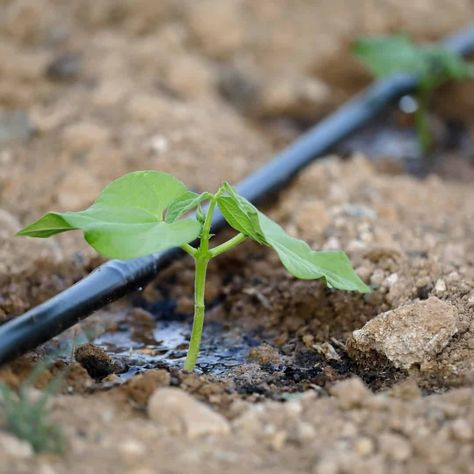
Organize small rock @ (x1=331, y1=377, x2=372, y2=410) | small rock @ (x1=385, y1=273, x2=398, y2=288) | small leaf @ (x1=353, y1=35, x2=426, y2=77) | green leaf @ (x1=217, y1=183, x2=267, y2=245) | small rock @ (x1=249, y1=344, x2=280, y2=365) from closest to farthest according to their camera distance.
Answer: small rock @ (x1=331, y1=377, x2=372, y2=410), green leaf @ (x1=217, y1=183, x2=267, y2=245), small rock @ (x1=249, y1=344, x2=280, y2=365), small rock @ (x1=385, y1=273, x2=398, y2=288), small leaf @ (x1=353, y1=35, x2=426, y2=77)

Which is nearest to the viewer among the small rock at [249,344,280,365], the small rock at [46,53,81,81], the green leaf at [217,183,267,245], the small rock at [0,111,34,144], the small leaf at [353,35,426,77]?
the green leaf at [217,183,267,245]

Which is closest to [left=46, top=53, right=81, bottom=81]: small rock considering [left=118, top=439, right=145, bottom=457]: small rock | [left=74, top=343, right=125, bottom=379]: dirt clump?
[left=74, top=343, right=125, bottom=379]: dirt clump

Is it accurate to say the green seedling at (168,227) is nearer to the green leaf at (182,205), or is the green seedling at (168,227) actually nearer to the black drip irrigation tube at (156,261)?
the green leaf at (182,205)

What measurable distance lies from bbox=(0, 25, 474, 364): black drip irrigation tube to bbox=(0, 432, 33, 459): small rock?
322 millimetres

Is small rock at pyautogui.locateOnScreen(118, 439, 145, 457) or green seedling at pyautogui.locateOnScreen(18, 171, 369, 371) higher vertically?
green seedling at pyautogui.locateOnScreen(18, 171, 369, 371)

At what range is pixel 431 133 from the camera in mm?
3807

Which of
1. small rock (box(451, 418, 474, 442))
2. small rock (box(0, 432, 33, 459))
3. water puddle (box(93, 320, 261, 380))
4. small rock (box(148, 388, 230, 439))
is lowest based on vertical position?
small rock (box(451, 418, 474, 442))

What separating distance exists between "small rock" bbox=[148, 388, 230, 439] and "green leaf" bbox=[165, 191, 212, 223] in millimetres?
386

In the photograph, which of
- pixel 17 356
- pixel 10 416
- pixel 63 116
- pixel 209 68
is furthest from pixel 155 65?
pixel 10 416

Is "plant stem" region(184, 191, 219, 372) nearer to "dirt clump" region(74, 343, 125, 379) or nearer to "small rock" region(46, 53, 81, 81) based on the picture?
"dirt clump" region(74, 343, 125, 379)

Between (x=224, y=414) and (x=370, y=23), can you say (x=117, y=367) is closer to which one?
(x=224, y=414)

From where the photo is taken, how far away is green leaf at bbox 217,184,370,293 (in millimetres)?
1801

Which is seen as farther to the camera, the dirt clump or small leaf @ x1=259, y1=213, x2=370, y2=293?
the dirt clump

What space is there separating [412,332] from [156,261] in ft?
2.23
